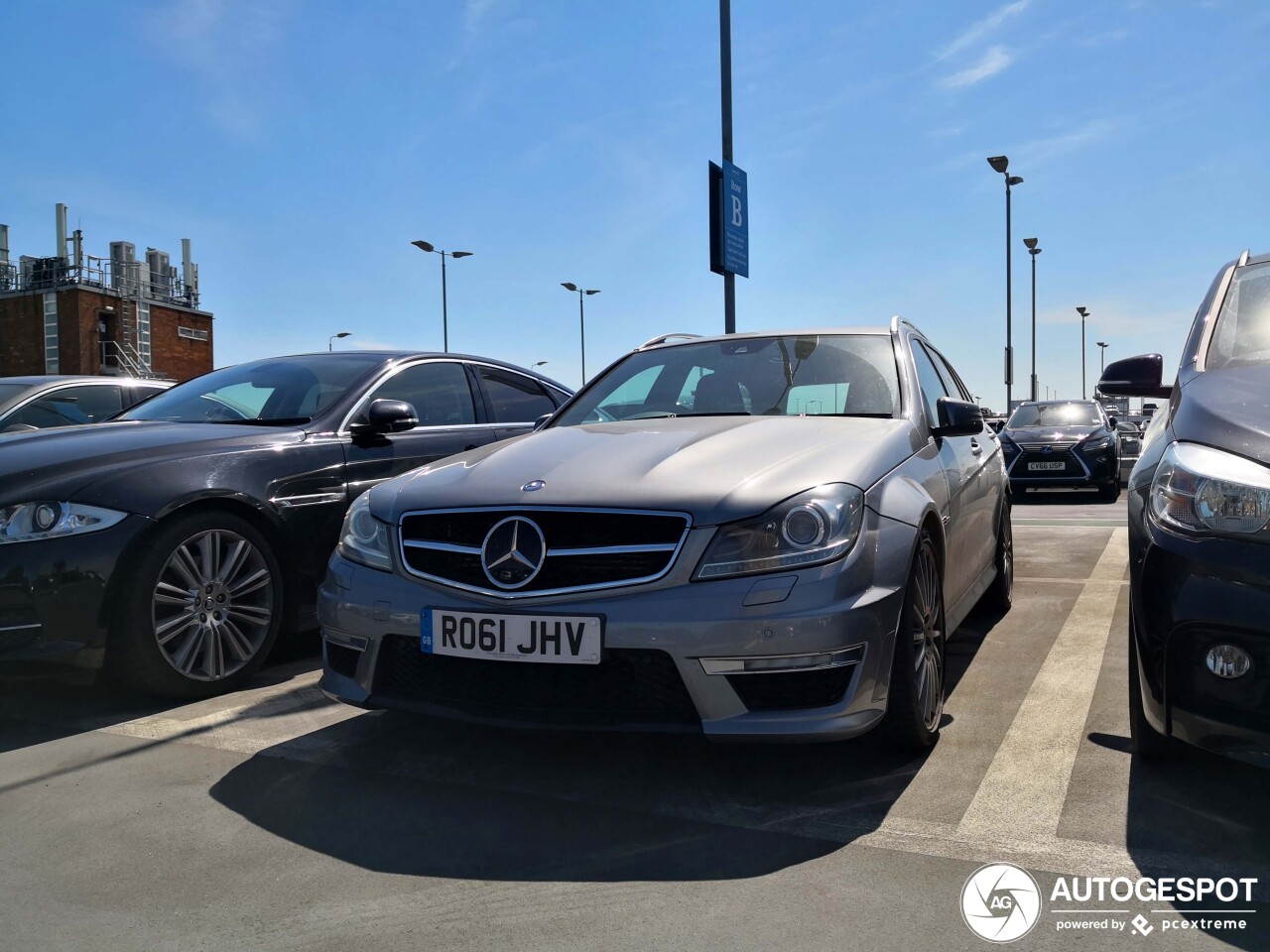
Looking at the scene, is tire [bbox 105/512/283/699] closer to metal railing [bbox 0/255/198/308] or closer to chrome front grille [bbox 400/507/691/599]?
chrome front grille [bbox 400/507/691/599]

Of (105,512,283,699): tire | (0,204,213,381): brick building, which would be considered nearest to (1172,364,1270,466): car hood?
(105,512,283,699): tire

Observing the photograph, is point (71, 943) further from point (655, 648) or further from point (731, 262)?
point (731, 262)

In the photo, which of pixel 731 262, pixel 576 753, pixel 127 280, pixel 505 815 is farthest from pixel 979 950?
pixel 127 280

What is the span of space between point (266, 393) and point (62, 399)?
2.54 meters

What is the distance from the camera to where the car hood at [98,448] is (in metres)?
3.74

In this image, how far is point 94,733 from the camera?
142 inches

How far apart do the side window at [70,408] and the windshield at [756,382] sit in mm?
3912

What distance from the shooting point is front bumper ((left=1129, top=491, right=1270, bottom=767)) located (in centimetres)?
230

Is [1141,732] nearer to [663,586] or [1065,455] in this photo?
[663,586]

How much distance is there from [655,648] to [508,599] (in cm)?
44

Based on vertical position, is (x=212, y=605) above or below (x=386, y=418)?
below

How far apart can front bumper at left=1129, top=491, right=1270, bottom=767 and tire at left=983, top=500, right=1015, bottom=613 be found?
284cm

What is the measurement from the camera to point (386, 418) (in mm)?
4727

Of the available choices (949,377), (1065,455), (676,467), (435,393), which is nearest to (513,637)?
(676,467)
